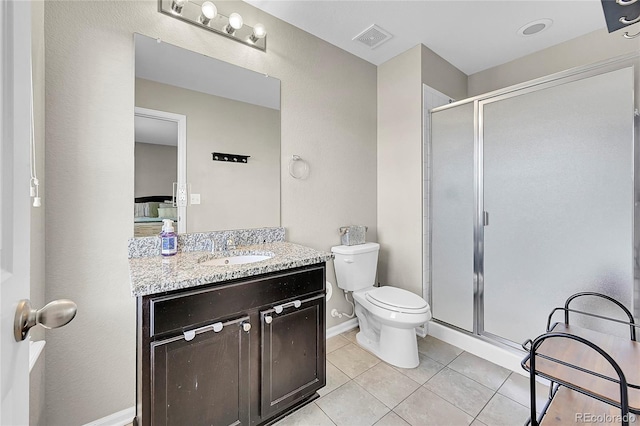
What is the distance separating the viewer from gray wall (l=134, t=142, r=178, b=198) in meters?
1.50

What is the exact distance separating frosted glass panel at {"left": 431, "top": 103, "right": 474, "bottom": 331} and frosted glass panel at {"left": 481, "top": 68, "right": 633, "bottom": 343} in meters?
0.13

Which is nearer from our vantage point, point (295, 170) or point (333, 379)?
point (333, 379)

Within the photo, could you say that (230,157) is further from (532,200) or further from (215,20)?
(532,200)

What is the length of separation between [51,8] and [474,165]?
2.67 meters

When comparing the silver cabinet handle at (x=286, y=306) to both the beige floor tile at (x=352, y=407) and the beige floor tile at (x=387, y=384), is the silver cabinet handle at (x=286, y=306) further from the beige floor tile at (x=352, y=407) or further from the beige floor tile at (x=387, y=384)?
the beige floor tile at (x=387, y=384)

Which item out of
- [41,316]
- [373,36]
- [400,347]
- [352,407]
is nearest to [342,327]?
[400,347]

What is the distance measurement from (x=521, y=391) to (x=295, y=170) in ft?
6.73

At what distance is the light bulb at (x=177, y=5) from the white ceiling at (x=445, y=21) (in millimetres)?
481

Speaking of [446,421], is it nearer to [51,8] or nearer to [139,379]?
[139,379]

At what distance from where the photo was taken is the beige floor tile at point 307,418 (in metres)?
1.48

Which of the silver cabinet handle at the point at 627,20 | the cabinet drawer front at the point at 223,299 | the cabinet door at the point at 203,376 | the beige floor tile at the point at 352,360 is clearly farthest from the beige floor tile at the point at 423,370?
the silver cabinet handle at the point at 627,20

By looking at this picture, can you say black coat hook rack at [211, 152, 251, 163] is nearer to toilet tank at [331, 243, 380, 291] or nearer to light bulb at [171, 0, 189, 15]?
light bulb at [171, 0, 189, 15]

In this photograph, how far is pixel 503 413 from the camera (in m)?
1.53

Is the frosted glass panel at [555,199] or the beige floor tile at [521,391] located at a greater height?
the frosted glass panel at [555,199]
